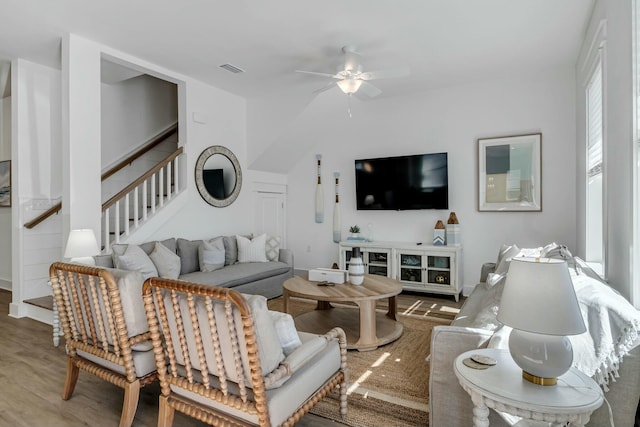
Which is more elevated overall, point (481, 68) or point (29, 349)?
point (481, 68)

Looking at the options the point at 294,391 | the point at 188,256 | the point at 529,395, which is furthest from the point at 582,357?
the point at 188,256

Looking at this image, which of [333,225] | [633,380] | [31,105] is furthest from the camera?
[333,225]

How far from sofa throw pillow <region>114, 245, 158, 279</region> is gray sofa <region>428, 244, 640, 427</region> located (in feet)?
9.06

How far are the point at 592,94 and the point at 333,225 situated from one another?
12.4 ft

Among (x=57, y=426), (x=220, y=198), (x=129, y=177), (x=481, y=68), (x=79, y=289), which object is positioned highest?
(x=481, y=68)

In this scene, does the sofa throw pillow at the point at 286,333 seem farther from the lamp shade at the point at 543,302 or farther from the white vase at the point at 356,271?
the white vase at the point at 356,271

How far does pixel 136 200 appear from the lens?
14.1 feet

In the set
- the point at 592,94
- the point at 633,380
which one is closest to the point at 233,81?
the point at 592,94

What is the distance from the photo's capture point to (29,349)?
10.6 feet

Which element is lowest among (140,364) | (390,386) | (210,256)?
(390,386)

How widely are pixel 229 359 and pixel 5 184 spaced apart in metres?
5.85

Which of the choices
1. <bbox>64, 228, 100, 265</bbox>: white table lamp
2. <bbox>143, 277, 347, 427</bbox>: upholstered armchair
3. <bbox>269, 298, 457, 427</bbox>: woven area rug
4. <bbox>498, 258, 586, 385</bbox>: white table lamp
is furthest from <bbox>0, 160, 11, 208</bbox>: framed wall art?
<bbox>498, 258, 586, 385</bbox>: white table lamp

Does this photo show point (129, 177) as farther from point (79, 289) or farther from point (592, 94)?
point (592, 94)

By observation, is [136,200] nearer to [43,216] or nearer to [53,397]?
[43,216]
